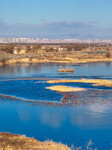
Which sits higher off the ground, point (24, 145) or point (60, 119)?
point (24, 145)

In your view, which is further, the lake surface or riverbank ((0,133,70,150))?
the lake surface

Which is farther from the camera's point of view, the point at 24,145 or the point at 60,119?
the point at 60,119

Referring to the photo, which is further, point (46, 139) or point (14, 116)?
point (14, 116)

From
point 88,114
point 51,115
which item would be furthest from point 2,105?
point 88,114

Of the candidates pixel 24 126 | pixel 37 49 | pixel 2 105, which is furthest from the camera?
pixel 37 49

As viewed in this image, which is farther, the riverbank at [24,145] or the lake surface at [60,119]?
the lake surface at [60,119]

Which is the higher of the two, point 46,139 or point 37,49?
point 37,49

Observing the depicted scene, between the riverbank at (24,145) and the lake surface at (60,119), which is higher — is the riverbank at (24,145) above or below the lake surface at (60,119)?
above

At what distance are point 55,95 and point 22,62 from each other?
3958 cm

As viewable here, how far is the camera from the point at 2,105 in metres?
22.6

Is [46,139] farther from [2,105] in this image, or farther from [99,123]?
[2,105]

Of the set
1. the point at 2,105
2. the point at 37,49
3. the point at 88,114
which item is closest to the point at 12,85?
the point at 2,105

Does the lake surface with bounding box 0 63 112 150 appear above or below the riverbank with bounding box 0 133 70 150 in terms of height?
below

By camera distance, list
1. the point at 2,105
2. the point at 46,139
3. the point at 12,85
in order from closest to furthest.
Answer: the point at 46,139, the point at 2,105, the point at 12,85
